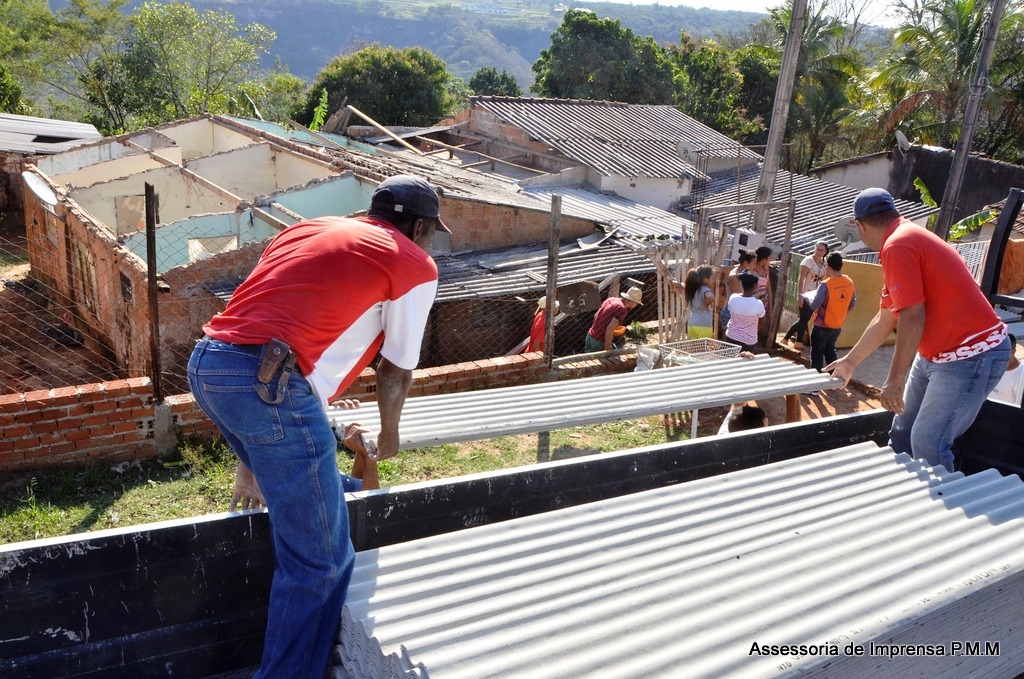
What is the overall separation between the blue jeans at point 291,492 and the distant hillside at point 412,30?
398ft

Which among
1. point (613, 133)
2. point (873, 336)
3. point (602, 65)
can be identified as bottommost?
point (613, 133)

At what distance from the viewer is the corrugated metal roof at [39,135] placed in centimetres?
1675

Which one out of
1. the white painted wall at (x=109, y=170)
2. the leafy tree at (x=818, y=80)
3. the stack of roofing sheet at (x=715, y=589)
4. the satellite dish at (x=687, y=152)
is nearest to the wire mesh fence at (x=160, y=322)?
the white painted wall at (x=109, y=170)

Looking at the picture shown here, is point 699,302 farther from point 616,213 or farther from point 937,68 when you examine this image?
point 937,68

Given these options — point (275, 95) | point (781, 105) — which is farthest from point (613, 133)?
point (275, 95)

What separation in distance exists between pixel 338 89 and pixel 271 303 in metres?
27.2

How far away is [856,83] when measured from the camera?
26141 millimetres

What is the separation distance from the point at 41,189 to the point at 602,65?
2227 centimetres

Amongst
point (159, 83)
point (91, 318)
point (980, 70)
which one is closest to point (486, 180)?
point (91, 318)

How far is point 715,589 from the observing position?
2.50 metres

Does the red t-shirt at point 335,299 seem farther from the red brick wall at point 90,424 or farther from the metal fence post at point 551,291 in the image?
the metal fence post at point 551,291

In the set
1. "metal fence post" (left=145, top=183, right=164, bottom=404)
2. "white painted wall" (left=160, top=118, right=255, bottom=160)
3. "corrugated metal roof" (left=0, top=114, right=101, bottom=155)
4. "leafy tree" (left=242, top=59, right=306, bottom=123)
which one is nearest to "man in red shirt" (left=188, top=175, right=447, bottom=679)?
"metal fence post" (left=145, top=183, right=164, bottom=404)

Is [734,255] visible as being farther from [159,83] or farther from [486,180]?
[159,83]

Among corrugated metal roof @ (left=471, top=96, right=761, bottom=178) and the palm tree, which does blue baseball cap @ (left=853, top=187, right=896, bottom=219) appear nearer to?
corrugated metal roof @ (left=471, top=96, right=761, bottom=178)
